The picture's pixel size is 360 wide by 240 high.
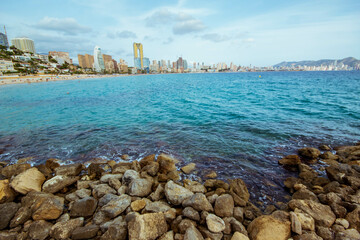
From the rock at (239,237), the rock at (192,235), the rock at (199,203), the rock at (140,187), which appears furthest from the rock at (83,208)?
the rock at (239,237)

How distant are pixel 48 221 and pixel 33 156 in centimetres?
759

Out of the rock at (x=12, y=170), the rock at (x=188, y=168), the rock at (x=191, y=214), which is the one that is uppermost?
the rock at (x=191, y=214)

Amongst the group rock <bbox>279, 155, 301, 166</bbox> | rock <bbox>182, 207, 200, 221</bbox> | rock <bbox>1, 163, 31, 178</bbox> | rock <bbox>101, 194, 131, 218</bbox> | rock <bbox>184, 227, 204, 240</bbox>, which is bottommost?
rock <bbox>279, 155, 301, 166</bbox>

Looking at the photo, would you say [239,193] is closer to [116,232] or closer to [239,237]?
[239,237]

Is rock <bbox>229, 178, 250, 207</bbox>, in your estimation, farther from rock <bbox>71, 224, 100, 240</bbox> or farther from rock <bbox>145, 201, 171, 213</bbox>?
rock <bbox>71, 224, 100, 240</bbox>

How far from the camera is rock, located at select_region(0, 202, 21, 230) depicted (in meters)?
5.27

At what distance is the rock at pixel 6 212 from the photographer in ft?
17.3

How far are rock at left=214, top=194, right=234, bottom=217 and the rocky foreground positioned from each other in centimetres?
3

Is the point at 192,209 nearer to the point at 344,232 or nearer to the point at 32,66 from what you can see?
the point at 344,232

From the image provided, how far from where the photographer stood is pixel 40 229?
500 centimetres

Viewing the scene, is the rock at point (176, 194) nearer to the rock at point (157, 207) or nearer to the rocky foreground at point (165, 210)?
the rocky foreground at point (165, 210)

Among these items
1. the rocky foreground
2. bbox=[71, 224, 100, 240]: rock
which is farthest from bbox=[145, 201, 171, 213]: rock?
bbox=[71, 224, 100, 240]: rock

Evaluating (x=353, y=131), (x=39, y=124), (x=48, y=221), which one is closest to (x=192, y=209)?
(x=48, y=221)

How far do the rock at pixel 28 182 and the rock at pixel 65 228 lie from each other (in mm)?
2856
